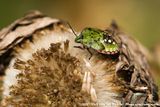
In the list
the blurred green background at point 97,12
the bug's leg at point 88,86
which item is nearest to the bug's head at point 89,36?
the bug's leg at point 88,86

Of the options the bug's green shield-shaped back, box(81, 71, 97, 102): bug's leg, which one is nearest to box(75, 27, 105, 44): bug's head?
the bug's green shield-shaped back

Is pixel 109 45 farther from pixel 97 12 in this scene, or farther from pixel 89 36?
pixel 97 12

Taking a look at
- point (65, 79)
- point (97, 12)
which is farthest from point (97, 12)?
point (65, 79)

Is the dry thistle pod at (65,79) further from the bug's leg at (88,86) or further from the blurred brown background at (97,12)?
the blurred brown background at (97,12)

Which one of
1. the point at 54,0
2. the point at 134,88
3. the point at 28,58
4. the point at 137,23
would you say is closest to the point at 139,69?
the point at 134,88

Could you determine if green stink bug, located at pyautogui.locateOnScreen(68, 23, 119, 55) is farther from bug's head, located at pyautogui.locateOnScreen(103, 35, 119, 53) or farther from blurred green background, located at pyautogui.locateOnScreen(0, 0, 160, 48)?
blurred green background, located at pyautogui.locateOnScreen(0, 0, 160, 48)

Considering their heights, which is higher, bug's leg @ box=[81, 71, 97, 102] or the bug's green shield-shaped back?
the bug's green shield-shaped back
